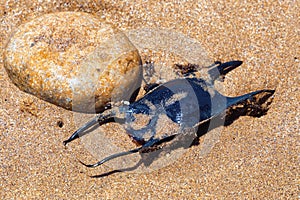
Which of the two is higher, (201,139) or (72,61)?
(72,61)

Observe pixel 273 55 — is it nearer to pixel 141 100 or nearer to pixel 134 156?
pixel 141 100

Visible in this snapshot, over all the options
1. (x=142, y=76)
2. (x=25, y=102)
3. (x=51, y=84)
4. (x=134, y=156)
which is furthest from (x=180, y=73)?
(x=25, y=102)

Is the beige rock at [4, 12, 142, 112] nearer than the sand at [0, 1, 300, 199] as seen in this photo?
Yes

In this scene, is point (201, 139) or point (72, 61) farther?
point (201, 139)

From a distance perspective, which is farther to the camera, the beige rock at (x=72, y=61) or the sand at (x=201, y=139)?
the sand at (x=201, y=139)
